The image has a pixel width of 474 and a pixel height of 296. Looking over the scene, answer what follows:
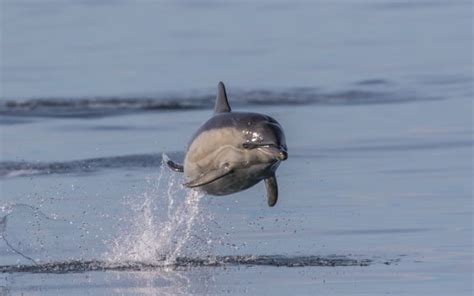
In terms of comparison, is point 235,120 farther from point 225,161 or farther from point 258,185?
point 258,185

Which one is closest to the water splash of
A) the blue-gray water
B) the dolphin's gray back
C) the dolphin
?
the blue-gray water

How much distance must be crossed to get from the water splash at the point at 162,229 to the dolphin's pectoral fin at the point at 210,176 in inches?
68.3

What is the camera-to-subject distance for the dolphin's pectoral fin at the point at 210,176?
10898 mm

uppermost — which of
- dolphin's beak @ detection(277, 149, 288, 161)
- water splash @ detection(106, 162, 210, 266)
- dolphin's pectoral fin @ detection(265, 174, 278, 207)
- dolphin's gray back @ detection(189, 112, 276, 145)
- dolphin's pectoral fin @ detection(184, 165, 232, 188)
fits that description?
dolphin's gray back @ detection(189, 112, 276, 145)

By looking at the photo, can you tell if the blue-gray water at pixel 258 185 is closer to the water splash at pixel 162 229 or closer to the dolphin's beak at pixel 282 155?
the water splash at pixel 162 229

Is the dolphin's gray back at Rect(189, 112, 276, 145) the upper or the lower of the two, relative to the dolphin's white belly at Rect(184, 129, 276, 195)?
upper

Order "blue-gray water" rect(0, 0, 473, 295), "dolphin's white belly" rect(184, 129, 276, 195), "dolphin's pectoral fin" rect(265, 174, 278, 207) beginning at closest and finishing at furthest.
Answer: "dolphin's white belly" rect(184, 129, 276, 195) < "dolphin's pectoral fin" rect(265, 174, 278, 207) < "blue-gray water" rect(0, 0, 473, 295)

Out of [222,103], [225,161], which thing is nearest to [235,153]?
[225,161]

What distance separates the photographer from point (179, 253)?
43.0ft

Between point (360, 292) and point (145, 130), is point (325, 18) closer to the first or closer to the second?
point (145, 130)

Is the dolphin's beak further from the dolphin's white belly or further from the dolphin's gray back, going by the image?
the dolphin's gray back

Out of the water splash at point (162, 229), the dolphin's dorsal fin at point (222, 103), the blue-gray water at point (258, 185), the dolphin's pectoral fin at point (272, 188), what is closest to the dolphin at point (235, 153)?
the dolphin's pectoral fin at point (272, 188)

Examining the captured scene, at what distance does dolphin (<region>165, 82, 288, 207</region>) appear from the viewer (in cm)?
1074

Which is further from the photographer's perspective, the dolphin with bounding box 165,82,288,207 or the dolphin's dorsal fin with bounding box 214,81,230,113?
the dolphin's dorsal fin with bounding box 214,81,230,113
